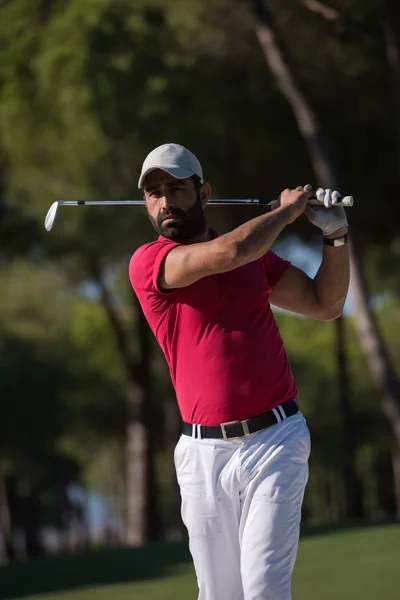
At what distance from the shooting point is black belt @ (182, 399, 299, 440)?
3.67m

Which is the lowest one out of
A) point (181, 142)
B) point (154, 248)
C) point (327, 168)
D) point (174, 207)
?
point (154, 248)

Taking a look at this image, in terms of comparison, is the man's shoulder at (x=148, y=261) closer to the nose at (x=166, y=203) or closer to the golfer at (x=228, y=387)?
the golfer at (x=228, y=387)

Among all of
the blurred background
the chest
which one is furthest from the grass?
the chest

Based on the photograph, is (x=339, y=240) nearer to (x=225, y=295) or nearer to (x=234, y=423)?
(x=225, y=295)

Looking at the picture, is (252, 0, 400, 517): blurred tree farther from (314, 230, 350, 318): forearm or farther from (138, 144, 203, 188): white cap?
(138, 144, 203, 188): white cap

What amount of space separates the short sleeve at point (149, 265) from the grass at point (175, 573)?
348 cm

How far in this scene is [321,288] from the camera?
4098 mm

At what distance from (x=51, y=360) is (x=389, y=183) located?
36.3 feet

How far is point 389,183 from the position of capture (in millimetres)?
16844

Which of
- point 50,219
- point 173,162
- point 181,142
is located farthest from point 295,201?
point 181,142

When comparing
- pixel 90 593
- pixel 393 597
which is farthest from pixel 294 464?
pixel 90 593

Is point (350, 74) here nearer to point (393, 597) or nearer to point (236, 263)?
point (393, 597)

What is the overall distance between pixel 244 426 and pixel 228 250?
1.86ft

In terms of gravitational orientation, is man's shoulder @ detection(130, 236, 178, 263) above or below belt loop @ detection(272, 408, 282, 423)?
above
